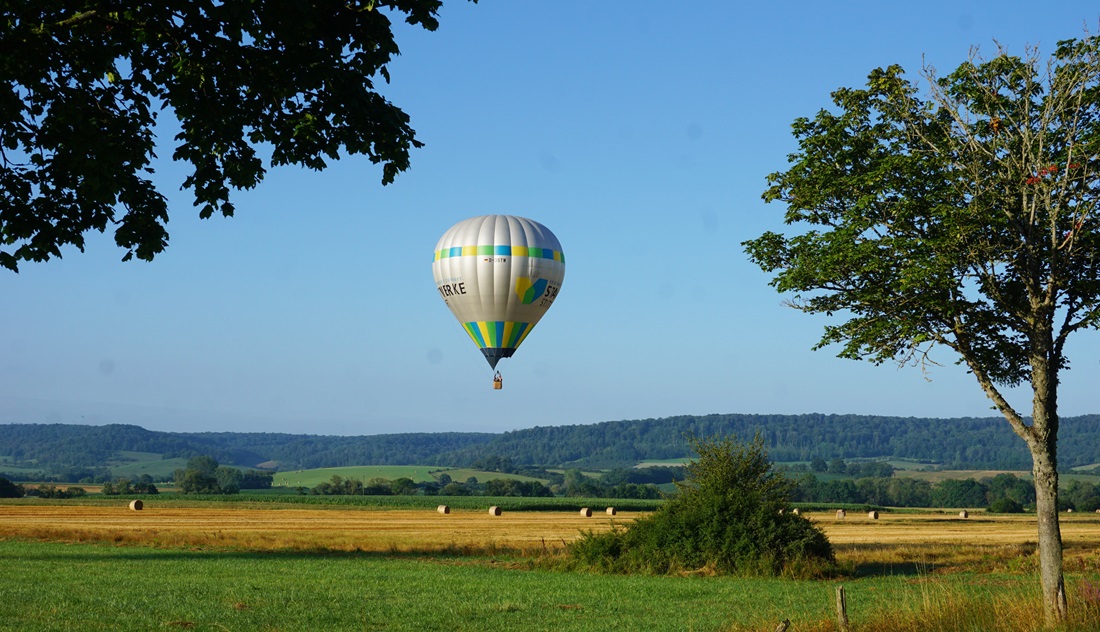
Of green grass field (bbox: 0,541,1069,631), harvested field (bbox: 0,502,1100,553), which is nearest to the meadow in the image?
green grass field (bbox: 0,541,1069,631)

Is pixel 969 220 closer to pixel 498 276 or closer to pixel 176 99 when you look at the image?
pixel 176 99

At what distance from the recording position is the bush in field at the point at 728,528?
3497 centimetres

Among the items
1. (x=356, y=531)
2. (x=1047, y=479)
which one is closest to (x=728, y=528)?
(x=1047, y=479)

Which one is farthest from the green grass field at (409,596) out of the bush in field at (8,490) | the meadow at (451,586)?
the bush in field at (8,490)

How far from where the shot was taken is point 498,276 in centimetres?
5409

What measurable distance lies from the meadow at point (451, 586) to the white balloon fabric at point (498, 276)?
36.1 ft

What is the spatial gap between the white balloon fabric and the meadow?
11.0m

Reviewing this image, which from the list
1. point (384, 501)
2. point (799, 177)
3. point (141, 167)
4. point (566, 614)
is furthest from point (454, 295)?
point (384, 501)

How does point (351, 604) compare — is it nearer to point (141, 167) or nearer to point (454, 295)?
point (141, 167)

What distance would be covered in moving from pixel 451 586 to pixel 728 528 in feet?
32.9

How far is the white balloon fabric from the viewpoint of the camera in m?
54.3

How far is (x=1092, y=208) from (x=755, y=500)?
18.8m

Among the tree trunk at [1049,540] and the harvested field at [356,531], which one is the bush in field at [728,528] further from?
the tree trunk at [1049,540]

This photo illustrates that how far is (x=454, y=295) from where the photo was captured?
182 feet
